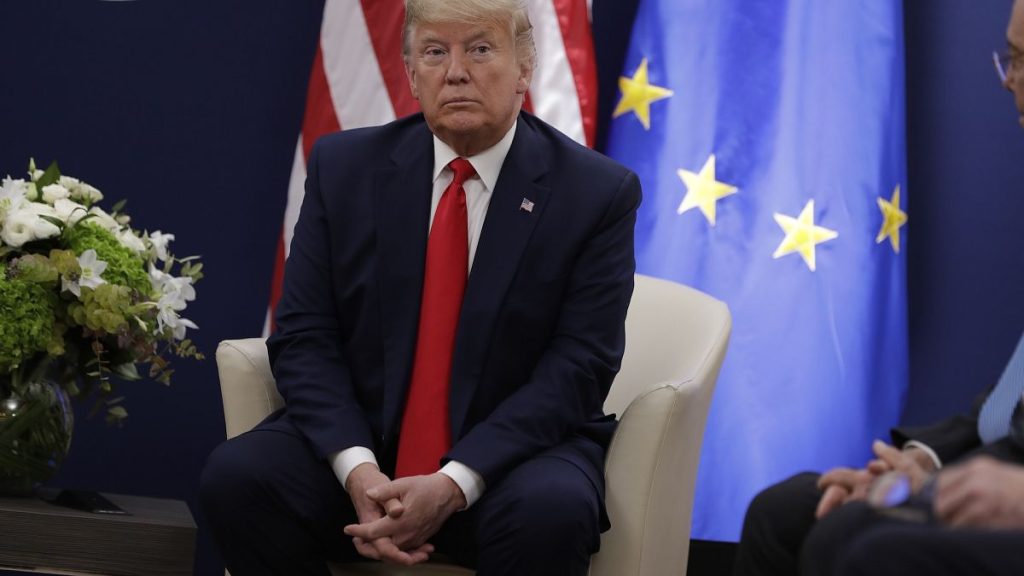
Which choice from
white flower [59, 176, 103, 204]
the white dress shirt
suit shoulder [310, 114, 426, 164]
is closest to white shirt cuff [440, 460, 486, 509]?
the white dress shirt

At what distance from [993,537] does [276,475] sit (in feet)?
4.16

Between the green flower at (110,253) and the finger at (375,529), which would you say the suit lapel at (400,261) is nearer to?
the finger at (375,529)

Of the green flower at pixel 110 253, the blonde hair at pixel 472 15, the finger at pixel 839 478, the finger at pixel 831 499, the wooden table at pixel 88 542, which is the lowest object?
the wooden table at pixel 88 542

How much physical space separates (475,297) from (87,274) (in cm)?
77

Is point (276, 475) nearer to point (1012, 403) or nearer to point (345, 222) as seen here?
point (345, 222)

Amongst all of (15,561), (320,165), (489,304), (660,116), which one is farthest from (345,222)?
(660,116)

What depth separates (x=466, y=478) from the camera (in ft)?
7.41

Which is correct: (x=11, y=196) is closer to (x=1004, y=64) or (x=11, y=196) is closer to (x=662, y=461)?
(x=662, y=461)

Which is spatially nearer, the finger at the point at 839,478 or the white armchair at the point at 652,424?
the finger at the point at 839,478

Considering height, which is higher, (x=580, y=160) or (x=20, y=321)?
(x=580, y=160)

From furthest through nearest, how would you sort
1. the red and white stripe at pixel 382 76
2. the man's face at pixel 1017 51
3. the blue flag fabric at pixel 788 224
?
the red and white stripe at pixel 382 76 → the blue flag fabric at pixel 788 224 → the man's face at pixel 1017 51

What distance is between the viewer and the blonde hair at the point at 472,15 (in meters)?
2.44

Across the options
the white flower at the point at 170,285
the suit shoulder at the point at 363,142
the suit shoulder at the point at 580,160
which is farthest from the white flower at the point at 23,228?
the suit shoulder at the point at 580,160

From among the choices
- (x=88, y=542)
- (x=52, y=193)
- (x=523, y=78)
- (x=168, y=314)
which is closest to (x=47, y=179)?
(x=52, y=193)
